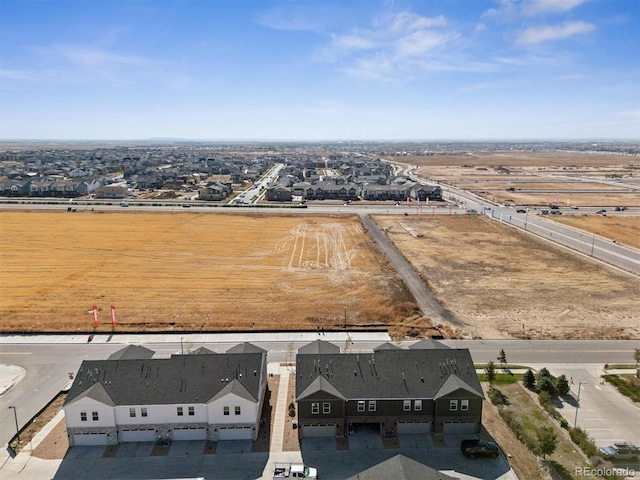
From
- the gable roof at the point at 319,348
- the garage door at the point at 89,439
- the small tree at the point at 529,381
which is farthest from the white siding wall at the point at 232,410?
the small tree at the point at 529,381

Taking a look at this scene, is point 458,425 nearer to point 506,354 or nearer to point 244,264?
point 506,354

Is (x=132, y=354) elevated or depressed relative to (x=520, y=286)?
elevated

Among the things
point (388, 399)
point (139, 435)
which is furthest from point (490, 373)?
point (139, 435)

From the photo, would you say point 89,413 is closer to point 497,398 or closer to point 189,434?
point 189,434

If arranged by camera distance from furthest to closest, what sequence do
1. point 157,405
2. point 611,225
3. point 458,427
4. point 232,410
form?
point 611,225, point 458,427, point 232,410, point 157,405

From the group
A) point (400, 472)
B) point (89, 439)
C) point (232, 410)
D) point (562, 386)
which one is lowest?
point (89, 439)

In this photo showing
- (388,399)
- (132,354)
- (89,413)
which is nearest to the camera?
(89,413)

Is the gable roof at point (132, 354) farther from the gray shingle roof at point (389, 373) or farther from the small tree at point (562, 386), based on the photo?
the small tree at point (562, 386)
